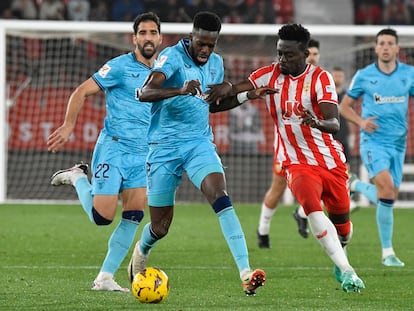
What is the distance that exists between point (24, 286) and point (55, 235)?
5.08m

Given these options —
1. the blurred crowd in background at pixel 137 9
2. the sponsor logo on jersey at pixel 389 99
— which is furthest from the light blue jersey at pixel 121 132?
the blurred crowd in background at pixel 137 9

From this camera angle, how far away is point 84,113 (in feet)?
64.3

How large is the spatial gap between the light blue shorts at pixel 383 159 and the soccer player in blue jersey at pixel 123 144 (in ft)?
11.3

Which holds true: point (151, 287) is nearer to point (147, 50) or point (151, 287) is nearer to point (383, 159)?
point (147, 50)

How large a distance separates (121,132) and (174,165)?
0.96 m

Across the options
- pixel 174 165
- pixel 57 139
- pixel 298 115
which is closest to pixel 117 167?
pixel 57 139

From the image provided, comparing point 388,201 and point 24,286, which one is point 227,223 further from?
point 388,201

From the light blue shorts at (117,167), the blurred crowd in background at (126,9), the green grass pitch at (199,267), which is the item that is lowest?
the green grass pitch at (199,267)

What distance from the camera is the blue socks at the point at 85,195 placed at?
30.1ft

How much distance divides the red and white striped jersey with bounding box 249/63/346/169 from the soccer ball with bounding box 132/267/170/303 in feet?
5.28

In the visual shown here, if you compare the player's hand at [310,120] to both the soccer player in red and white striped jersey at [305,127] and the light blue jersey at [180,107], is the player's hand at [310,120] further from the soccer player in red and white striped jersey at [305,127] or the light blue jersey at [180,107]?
the light blue jersey at [180,107]

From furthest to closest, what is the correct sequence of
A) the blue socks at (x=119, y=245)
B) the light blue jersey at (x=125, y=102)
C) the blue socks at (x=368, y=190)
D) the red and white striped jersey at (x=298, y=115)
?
the blue socks at (x=368, y=190)
the light blue jersey at (x=125, y=102)
the blue socks at (x=119, y=245)
the red and white striped jersey at (x=298, y=115)

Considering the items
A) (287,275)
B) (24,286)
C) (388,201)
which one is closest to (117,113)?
(24,286)

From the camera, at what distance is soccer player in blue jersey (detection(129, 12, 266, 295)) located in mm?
7910
